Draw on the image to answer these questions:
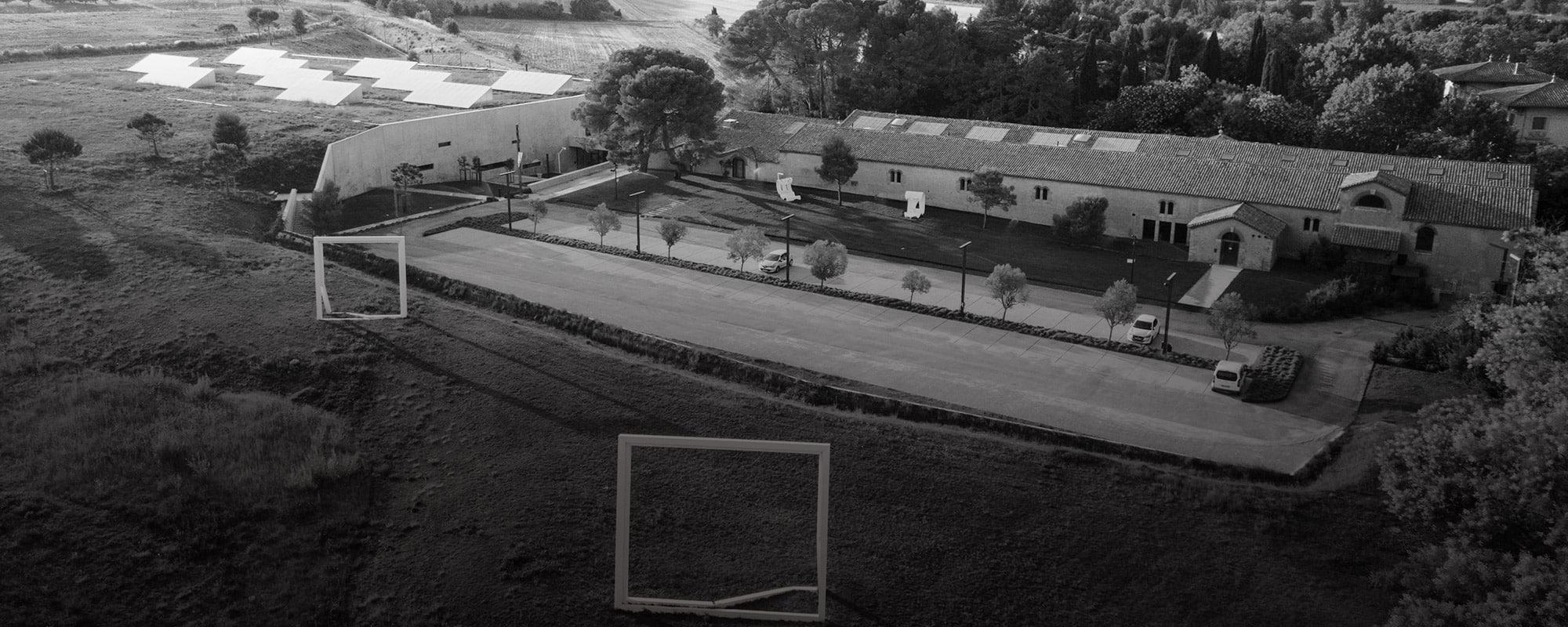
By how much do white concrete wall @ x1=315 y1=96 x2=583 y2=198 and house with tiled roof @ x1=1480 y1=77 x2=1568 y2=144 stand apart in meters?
49.7

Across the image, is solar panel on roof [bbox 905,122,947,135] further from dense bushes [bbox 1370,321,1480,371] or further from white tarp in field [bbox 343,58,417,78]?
white tarp in field [bbox 343,58,417,78]

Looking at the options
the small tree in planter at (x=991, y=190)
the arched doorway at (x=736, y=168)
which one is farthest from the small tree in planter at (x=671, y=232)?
the arched doorway at (x=736, y=168)

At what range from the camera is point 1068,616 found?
19797 mm

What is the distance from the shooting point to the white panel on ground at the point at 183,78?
2648 inches

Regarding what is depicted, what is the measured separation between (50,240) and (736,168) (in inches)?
1202

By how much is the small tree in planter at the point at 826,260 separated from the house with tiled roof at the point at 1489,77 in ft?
148

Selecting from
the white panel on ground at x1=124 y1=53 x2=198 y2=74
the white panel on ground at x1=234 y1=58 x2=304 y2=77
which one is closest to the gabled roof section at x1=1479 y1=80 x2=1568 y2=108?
the white panel on ground at x1=234 y1=58 x2=304 y2=77

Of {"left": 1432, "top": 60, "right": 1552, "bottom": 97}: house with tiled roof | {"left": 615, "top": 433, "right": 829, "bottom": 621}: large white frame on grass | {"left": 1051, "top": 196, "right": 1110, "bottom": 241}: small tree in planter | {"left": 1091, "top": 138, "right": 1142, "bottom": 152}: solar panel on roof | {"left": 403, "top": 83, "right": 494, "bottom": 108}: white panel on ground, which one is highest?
{"left": 1432, "top": 60, "right": 1552, "bottom": 97}: house with tiled roof

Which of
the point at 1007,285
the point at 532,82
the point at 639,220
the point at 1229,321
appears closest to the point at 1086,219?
the point at 1007,285

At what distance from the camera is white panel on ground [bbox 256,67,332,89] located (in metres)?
67.1

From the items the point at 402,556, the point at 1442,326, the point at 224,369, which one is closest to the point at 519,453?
the point at 402,556

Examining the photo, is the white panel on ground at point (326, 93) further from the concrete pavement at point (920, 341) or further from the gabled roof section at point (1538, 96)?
the gabled roof section at point (1538, 96)

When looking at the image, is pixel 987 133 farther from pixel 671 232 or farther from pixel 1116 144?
pixel 671 232

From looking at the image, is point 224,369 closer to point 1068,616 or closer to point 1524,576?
point 1068,616
